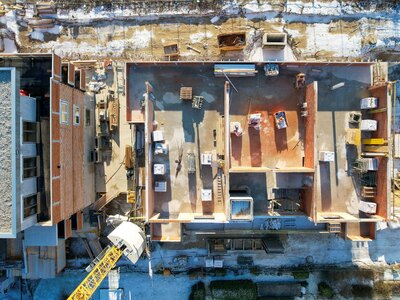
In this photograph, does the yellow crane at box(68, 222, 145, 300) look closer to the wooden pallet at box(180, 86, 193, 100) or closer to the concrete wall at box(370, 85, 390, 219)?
the wooden pallet at box(180, 86, 193, 100)

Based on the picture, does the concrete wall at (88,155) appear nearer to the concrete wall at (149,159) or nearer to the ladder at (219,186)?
the concrete wall at (149,159)

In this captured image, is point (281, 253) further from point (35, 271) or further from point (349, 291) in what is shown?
point (35, 271)

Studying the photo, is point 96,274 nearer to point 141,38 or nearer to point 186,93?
point 186,93

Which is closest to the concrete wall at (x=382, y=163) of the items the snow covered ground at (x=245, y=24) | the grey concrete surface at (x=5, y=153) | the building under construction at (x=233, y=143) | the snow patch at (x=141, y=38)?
the building under construction at (x=233, y=143)

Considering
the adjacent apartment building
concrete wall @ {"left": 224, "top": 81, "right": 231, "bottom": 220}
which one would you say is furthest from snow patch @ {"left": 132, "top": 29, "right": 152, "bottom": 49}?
concrete wall @ {"left": 224, "top": 81, "right": 231, "bottom": 220}

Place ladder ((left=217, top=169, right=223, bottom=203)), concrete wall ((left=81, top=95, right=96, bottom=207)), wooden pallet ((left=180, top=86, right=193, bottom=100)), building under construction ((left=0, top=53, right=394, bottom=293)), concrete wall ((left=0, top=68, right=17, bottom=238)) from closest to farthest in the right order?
concrete wall ((left=0, top=68, right=17, bottom=238))
building under construction ((left=0, top=53, right=394, bottom=293))
wooden pallet ((left=180, top=86, right=193, bottom=100))
ladder ((left=217, top=169, right=223, bottom=203))
concrete wall ((left=81, top=95, right=96, bottom=207))

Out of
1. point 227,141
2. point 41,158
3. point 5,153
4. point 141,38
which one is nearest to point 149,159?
point 227,141

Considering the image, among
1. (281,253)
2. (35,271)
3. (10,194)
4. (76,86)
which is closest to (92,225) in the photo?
(35,271)
